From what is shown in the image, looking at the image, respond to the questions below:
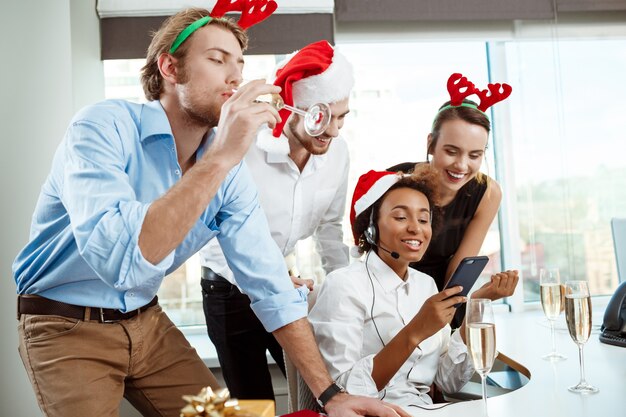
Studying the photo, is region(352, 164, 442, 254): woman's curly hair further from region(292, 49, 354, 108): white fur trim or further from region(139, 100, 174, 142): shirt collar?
region(139, 100, 174, 142): shirt collar

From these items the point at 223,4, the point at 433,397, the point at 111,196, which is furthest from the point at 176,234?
the point at 433,397

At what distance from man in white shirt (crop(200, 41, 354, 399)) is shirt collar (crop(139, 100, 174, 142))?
2.14ft

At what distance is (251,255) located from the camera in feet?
5.45

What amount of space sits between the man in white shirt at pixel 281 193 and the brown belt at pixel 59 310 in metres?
0.70

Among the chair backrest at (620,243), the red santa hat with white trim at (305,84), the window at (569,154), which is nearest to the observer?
the red santa hat with white trim at (305,84)

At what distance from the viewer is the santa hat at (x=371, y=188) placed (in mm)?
1941

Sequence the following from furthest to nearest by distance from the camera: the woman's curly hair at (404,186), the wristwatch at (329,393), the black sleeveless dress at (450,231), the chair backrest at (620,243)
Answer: the chair backrest at (620,243)
the black sleeveless dress at (450,231)
the woman's curly hair at (404,186)
the wristwatch at (329,393)

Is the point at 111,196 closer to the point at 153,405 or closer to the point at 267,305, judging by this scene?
the point at 267,305

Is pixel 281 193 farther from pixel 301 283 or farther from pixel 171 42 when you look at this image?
pixel 171 42

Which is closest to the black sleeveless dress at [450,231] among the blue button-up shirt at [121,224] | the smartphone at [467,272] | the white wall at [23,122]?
the smartphone at [467,272]

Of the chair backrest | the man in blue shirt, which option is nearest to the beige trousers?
the man in blue shirt

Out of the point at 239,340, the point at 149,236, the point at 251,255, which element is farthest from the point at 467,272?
the point at 239,340

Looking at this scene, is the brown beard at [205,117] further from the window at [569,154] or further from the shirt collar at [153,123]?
the window at [569,154]

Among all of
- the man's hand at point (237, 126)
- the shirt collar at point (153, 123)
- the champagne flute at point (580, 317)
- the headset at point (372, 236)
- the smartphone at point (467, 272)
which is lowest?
the champagne flute at point (580, 317)
